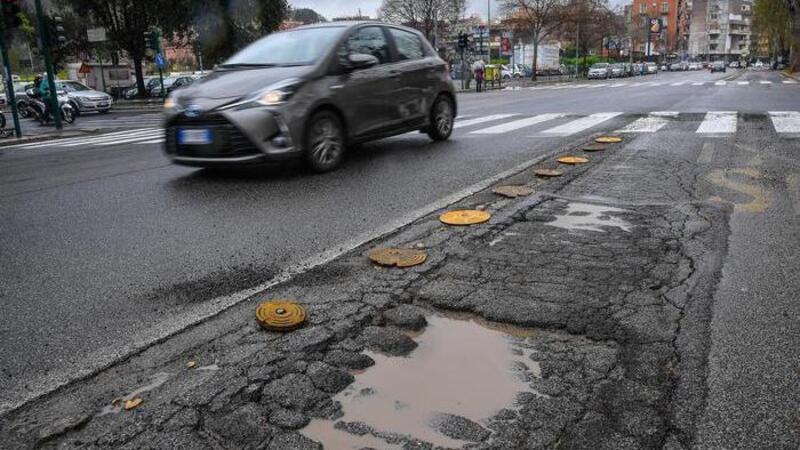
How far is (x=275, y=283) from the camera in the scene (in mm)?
3463

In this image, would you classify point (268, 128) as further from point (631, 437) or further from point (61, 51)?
point (61, 51)

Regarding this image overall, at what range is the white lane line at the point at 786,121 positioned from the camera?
32.2 feet

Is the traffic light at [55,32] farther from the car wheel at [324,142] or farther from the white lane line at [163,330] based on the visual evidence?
the white lane line at [163,330]

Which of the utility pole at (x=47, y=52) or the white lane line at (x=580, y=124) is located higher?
the utility pole at (x=47, y=52)

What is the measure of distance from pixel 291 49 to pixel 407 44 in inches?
71.1

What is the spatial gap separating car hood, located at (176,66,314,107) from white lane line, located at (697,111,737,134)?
6724mm

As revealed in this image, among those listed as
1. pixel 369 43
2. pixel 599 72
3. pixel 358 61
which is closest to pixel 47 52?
pixel 369 43

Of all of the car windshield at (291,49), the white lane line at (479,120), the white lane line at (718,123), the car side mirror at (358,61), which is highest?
the car windshield at (291,49)

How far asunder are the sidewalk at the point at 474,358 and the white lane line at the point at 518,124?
271 inches

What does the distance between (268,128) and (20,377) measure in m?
4.12

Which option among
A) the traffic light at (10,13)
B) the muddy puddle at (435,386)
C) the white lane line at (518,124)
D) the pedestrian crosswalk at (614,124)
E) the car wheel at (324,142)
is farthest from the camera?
the traffic light at (10,13)

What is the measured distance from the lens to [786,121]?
36.1 ft

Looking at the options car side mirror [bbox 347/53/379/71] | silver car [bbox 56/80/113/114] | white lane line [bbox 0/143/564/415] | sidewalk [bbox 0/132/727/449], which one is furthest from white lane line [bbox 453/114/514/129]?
silver car [bbox 56/80/113/114]

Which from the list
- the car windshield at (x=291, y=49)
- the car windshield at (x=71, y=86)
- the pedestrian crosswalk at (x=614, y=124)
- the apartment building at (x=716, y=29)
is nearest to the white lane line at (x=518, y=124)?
the pedestrian crosswalk at (x=614, y=124)
